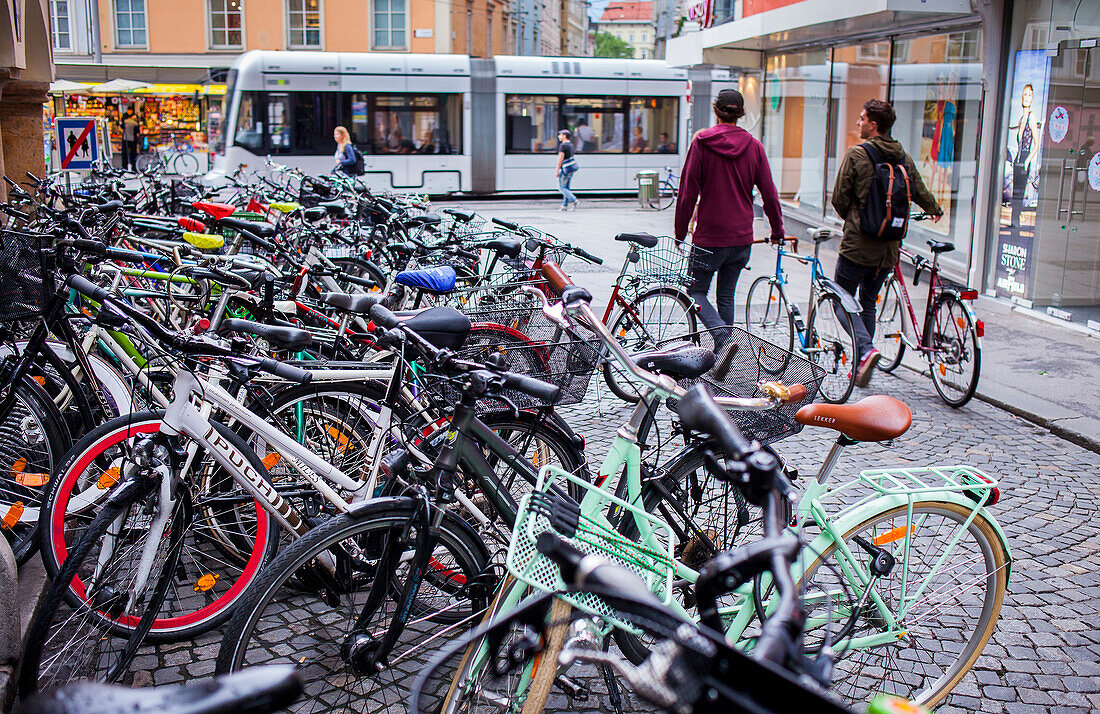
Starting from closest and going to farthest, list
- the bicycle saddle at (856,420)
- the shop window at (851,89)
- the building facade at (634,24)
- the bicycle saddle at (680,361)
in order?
the bicycle saddle at (856,420)
the bicycle saddle at (680,361)
the shop window at (851,89)
the building facade at (634,24)

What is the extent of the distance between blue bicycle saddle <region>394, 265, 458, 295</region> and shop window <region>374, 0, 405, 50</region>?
117ft

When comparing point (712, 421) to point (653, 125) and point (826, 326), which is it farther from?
point (653, 125)

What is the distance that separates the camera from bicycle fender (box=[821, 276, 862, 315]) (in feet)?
20.4

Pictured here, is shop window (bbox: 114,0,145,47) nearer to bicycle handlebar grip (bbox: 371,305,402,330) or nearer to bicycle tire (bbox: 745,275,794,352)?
bicycle tire (bbox: 745,275,794,352)

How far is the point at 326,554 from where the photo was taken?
279 centimetres

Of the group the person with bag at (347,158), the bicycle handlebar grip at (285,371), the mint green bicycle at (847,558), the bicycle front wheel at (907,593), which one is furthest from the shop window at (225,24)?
the bicycle front wheel at (907,593)

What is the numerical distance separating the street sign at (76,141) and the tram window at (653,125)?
1518 cm

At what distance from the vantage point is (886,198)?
21.0ft

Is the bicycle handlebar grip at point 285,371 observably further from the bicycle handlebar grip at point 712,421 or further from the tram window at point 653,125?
the tram window at point 653,125

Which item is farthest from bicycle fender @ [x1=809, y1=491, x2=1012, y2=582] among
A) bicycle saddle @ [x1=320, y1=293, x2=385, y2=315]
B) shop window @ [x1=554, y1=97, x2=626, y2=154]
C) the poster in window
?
shop window @ [x1=554, y1=97, x2=626, y2=154]

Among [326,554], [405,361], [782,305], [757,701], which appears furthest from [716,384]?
[782,305]

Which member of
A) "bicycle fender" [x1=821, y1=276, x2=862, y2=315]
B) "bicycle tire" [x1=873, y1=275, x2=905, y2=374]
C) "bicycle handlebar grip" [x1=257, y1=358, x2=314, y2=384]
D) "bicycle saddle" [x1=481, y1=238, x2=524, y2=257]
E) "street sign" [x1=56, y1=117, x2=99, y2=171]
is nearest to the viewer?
"bicycle handlebar grip" [x1=257, y1=358, x2=314, y2=384]

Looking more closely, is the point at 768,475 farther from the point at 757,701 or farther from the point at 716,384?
the point at 716,384

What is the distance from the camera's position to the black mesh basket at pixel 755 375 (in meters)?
3.09
